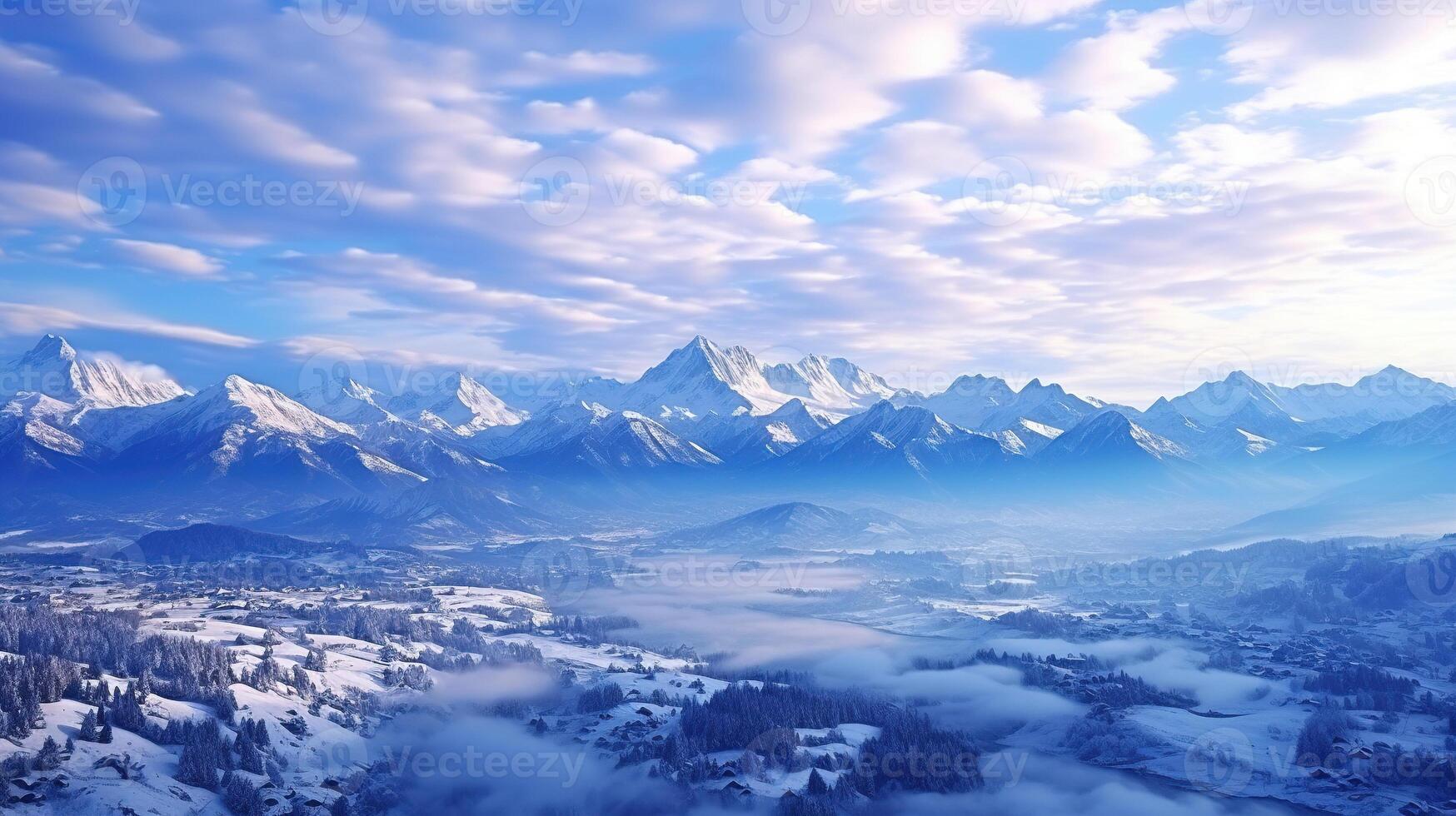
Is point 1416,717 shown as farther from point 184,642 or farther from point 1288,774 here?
point 184,642

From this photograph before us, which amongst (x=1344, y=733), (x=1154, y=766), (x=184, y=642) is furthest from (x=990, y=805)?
(x=184, y=642)

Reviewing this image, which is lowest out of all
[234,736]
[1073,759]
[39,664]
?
[1073,759]

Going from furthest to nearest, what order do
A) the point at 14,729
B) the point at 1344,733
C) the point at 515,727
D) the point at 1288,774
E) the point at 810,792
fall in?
1. the point at 515,727
2. the point at 1344,733
3. the point at 1288,774
4. the point at 810,792
5. the point at 14,729

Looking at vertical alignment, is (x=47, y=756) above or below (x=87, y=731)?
below

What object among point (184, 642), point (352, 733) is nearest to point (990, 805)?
point (352, 733)

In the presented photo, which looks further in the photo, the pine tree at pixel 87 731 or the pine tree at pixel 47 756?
the pine tree at pixel 87 731

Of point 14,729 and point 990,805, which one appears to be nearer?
point 14,729

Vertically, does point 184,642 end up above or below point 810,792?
above

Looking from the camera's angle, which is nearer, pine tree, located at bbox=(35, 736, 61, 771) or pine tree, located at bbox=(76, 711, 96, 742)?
pine tree, located at bbox=(35, 736, 61, 771)

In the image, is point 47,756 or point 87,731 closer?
point 47,756

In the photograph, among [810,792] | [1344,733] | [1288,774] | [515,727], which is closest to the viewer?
[810,792]
